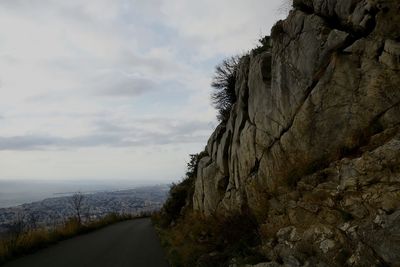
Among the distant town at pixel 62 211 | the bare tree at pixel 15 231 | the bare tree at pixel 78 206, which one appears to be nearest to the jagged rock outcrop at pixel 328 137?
the bare tree at pixel 15 231

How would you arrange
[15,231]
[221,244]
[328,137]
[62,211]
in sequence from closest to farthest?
[328,137]
[221,244]
[15,231]
[62,211]

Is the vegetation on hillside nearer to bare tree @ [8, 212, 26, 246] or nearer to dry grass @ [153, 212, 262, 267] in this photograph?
dry grass @ [153, 212, 262, 267]

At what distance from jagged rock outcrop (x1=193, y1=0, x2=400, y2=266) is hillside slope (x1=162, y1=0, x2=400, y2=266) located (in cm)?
2

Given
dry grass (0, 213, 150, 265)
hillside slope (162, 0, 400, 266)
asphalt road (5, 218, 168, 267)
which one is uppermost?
hillside slope (162, 0, 400, 266)

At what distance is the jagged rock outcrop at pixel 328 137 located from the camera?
630cm

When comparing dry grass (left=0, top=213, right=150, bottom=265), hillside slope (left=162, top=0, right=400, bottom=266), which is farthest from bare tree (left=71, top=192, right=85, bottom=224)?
hillside slope (left=162, top=0, right=400, bottom=266)

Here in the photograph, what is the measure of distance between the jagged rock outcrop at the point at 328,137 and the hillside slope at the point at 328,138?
0.07 ft

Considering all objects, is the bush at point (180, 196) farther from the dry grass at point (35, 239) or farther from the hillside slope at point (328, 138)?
the hillside slope at point (328, 138)

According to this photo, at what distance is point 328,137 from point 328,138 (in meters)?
0.02

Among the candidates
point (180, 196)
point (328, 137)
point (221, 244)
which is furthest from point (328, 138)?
point (180, 196)

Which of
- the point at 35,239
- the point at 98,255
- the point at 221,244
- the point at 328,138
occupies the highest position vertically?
the point at 328,138

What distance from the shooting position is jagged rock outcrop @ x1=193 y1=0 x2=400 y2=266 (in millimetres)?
6297

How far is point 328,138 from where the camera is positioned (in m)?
8.87

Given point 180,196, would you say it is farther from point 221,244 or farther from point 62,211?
point 62,211
